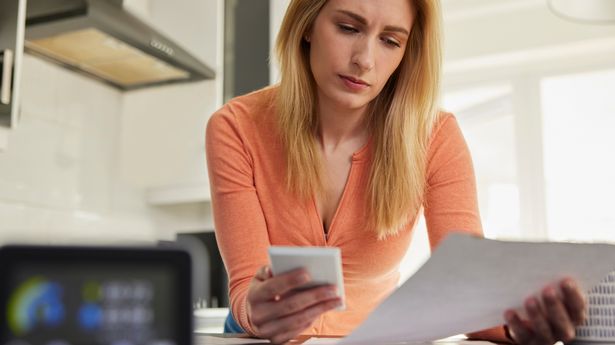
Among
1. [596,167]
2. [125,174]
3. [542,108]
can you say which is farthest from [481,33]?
[125,174]

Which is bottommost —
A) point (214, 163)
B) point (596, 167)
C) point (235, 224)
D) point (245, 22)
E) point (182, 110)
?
point (235, 224)

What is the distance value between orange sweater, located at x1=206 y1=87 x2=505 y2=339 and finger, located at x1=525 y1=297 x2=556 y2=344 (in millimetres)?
372

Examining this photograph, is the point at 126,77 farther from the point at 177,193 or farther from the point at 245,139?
the point at 245,139

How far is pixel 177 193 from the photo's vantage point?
283 centimetres

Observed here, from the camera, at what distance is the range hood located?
211 centimetres

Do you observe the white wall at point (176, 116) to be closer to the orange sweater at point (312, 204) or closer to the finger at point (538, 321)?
the orange sweater at point (312, 204)

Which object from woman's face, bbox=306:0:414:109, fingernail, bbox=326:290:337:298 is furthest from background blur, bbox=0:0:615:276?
A: fingernail, bbox=326:290:337:298

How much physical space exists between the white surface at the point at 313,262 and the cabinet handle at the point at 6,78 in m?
1.43

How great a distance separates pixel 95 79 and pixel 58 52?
325mm

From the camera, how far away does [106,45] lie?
91.7 inches

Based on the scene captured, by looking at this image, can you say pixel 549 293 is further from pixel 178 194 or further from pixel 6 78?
pixel 178 194

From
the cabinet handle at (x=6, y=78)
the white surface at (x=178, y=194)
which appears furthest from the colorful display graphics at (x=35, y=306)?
the white surface at (x=178, y=194)

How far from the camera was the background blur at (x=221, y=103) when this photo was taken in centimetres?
249

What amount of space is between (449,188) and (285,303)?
534 millimetres
